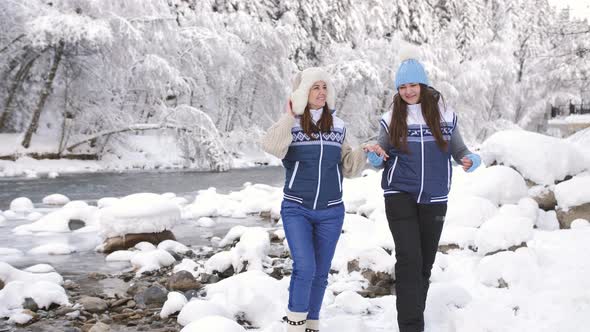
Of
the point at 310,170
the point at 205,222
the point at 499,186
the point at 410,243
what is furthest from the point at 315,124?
the point at 205,222

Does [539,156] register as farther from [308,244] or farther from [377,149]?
[308,244]

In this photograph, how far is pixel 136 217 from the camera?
7.88 meters

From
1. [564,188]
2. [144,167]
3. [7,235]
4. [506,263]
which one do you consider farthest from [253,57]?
[506,263]

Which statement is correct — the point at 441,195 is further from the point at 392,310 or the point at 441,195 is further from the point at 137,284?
the point at 137,284

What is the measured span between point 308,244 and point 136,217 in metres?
5.28

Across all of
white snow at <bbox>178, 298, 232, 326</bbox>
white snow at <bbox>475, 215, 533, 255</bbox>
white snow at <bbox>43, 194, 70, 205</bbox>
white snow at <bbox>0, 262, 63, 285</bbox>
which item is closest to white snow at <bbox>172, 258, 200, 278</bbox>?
white snow at <bbox>0, 262, 63, 285</bbox>

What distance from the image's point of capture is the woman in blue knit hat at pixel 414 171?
321cm

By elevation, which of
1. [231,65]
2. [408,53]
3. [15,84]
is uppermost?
[231,65]

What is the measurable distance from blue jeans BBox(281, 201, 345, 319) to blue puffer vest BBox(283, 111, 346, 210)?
0.20ft

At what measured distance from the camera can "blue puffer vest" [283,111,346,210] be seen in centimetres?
318

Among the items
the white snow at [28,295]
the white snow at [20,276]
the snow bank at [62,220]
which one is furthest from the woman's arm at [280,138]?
the snow bank at [62,220]

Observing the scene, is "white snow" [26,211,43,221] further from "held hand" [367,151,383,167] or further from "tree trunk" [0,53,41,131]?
"tree trunk" [0,53,41,131]

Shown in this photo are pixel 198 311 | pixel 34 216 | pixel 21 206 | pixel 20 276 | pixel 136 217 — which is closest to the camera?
pixel 198 311

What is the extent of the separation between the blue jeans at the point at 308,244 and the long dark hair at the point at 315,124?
1.48ft
